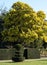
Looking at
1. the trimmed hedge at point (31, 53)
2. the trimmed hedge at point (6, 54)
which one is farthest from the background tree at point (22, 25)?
the trimmed hedge at point (6, 54)

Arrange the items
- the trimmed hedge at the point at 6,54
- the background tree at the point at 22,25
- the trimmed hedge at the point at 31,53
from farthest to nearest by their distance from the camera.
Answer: the background tree at the point at 22,25 < the trimmed hedge at the point at 31,53 < the trimmed hedge at the point at 6,54

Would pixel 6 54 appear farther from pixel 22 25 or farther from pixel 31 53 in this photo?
pixel 22 25

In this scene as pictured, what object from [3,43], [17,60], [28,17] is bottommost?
[17,60]

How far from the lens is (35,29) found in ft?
183

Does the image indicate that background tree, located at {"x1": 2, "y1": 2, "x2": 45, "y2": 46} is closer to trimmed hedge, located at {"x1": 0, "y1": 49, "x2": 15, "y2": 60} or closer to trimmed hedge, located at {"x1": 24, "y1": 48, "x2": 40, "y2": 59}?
trimmed hedge, located at {"x1": 24, "y1": 48, "x2": 40, "y2": 59}

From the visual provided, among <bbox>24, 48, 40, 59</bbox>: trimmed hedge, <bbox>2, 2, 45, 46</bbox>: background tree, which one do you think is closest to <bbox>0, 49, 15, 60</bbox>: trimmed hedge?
<bbox>24, 48, 40, 59</bbox>: trimmed hedge

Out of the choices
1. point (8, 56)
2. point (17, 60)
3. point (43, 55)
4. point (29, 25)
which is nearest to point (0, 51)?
point (8, 56)

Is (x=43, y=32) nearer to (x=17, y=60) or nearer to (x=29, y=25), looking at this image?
(x=29, y=25)

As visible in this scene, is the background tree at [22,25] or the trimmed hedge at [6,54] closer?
the trimmed hedge at [6,54]

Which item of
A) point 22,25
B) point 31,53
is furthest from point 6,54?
point 22,25

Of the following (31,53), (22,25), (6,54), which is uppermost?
(22,25)

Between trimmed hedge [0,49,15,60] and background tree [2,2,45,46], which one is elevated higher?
background tree [2,2,45,46]

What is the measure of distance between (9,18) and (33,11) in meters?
4.50

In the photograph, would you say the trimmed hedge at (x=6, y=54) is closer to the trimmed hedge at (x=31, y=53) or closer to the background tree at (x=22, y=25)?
the trimmed hedge at (x=31, y=53)
